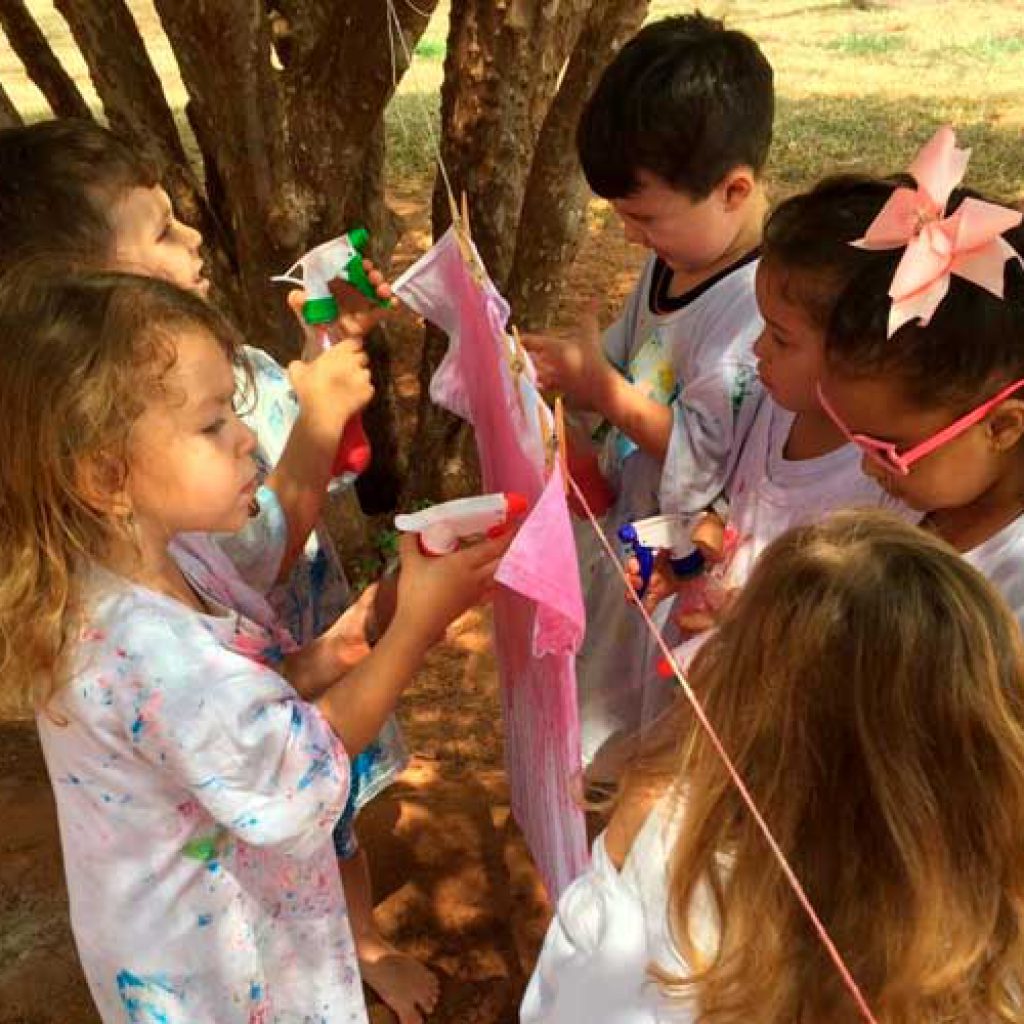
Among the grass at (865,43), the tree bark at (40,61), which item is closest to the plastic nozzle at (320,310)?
the tree bark at (40,61)

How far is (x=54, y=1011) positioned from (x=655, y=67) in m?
2.35

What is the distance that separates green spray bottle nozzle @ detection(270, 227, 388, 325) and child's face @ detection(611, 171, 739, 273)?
49 cm

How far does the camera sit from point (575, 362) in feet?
6.58

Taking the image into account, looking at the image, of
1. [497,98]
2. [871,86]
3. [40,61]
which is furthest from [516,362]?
[871,86]

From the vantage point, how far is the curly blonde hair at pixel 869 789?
1.14 meters

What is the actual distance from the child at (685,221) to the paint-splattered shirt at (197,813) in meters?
0.74

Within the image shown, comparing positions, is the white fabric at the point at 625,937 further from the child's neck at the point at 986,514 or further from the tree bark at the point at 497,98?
the tree bark at the point at 497,98

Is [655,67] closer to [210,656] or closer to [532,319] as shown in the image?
[210,656]

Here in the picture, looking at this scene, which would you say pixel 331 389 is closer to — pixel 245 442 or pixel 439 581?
pixel 245 442

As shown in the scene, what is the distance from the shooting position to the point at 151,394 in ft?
4.91

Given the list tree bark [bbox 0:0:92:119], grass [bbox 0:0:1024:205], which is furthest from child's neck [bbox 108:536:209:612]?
grass [bbox 0:0:1024:205]

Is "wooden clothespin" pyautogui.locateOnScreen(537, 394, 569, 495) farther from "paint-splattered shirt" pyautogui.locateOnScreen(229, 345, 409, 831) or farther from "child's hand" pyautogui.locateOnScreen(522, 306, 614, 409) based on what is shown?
"paint-splattered shirt" pyautogui.locateOnScreen(229, 345, 409, 831)

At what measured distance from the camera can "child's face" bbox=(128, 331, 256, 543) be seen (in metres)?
1.51

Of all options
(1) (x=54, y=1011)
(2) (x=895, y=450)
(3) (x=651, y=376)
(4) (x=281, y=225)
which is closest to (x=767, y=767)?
(2) (x=895, y=450)
